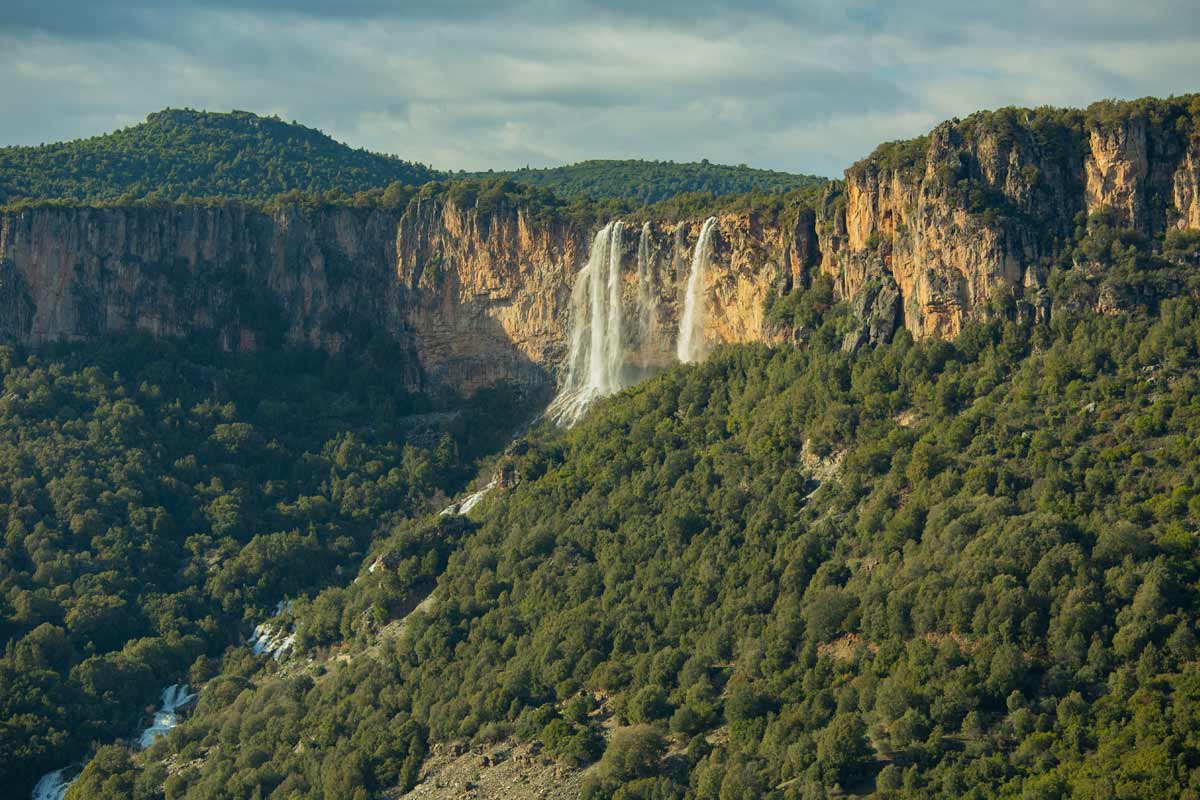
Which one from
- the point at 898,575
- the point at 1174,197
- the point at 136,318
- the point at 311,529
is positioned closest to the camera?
the point at 898,575

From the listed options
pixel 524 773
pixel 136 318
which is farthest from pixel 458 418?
pixel 524 773

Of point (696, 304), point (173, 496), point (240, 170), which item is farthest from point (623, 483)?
point (240, 170)

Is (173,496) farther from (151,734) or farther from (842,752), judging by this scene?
(842,752)

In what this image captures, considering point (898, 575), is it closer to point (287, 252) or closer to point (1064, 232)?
point (1064, 232)

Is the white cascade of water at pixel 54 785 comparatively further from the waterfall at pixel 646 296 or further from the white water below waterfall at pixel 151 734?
the waterfall at pixel 646 296

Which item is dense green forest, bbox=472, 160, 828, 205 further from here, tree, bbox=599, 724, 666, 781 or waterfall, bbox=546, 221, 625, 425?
tree, bbox=599, 724, 666, 781

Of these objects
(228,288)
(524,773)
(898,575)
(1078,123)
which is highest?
(1078,123)
